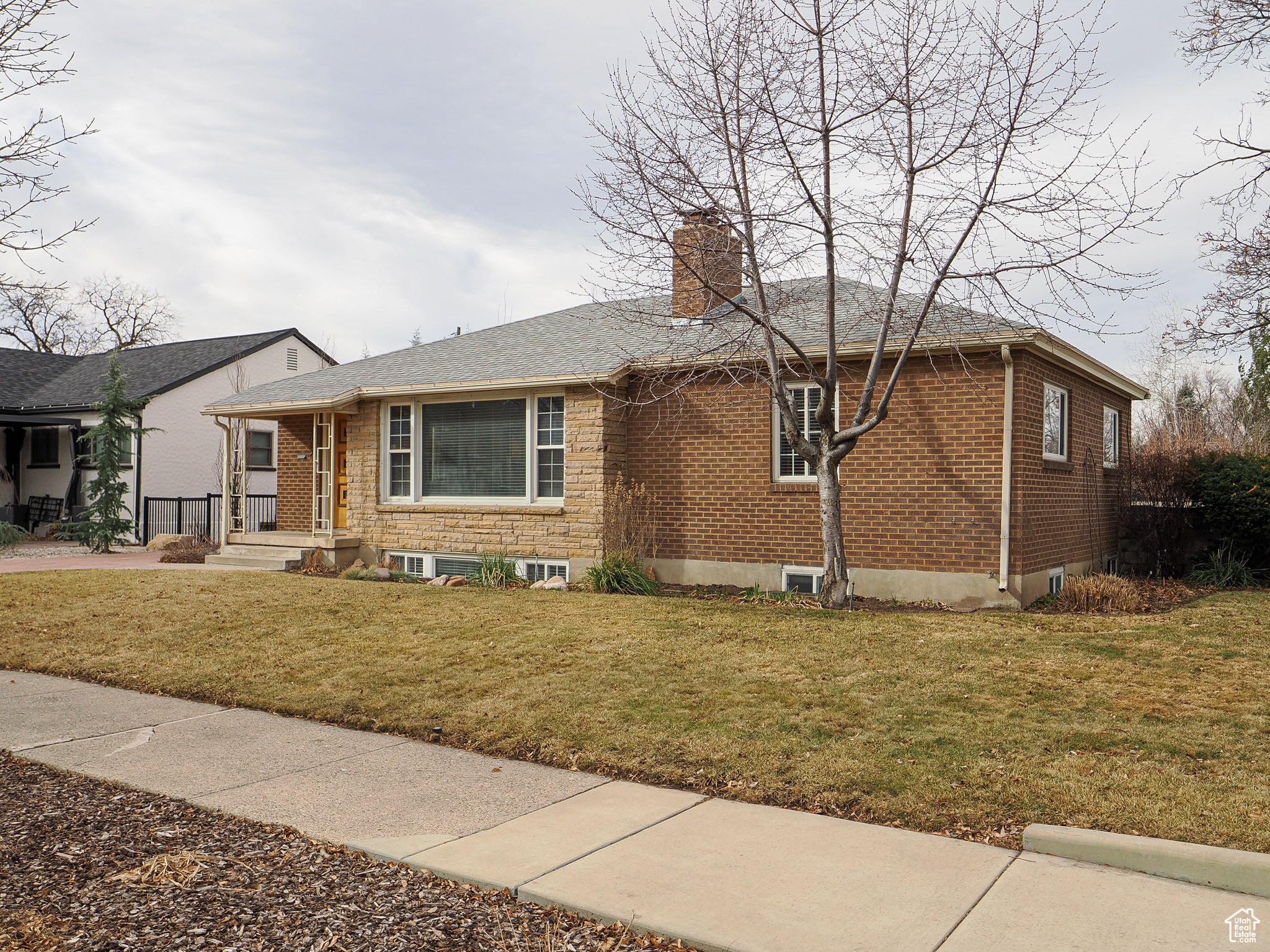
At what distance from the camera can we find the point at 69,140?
7.08 metres

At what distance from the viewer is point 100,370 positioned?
29.1 metres

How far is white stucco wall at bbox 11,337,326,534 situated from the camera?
80.4 ft

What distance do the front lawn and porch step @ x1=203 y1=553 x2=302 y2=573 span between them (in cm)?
365

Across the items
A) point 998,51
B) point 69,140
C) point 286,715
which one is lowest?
point 286,715

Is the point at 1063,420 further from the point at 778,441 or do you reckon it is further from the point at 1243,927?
the point at 1243,927

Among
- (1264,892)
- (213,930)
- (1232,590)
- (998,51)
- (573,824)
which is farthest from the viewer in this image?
(1232,590)

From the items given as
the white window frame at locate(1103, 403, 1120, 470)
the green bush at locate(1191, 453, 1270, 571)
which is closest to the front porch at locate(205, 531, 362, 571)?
the white window frame at locate(1103, 403, 1120, 470)

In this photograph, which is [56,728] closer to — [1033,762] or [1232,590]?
[1033,762]

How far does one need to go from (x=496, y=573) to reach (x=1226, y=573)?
Answer: 11.5 meters

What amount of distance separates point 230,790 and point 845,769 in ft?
11.5

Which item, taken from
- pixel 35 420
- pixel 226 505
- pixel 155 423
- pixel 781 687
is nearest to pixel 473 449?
pixel 226 505

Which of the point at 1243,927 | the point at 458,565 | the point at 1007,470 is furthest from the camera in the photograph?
the point at 458,565

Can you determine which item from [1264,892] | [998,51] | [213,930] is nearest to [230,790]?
[213,930]

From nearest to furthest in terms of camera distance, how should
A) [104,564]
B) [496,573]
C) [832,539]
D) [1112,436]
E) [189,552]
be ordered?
[832,539] → [496,573] → [1112,436] → [104,564] → [189,552]
